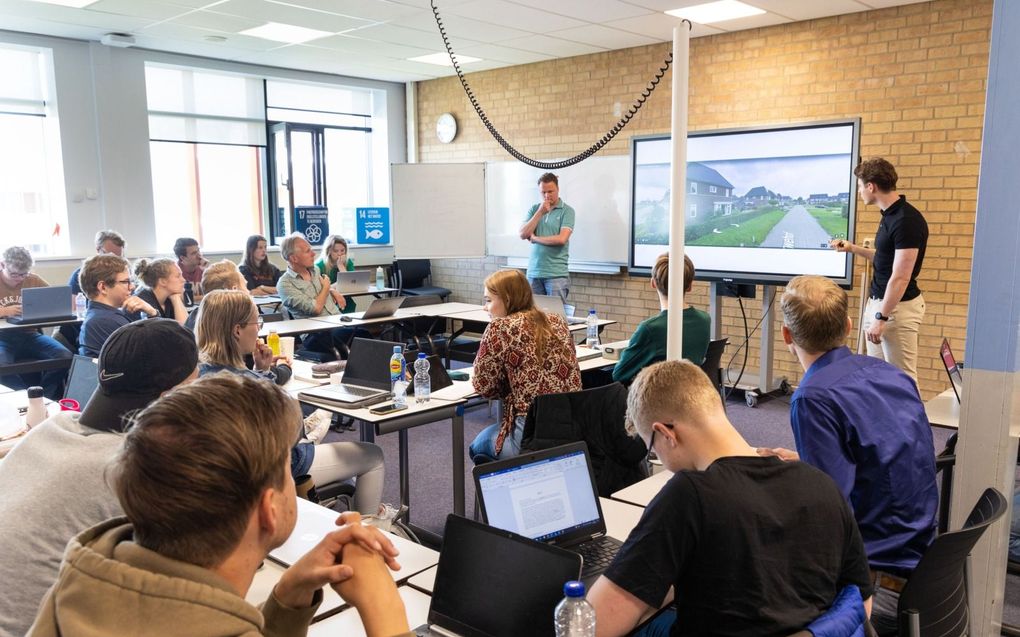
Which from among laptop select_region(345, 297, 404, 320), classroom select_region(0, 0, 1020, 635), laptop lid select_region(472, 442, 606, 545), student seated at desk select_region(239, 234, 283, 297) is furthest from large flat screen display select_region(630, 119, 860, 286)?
laptop lid select_region(472, 442, 606, 545)

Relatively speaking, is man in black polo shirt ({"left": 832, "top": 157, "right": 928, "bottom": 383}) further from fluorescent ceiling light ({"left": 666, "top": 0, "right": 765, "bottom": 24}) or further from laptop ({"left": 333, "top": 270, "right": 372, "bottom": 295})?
laptop ({"left": 333, "top": 270, "right": 372, "bottom": 295})

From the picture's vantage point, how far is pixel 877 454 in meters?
2.02

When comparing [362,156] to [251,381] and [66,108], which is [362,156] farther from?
[251,381]

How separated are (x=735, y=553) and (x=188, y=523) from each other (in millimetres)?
927

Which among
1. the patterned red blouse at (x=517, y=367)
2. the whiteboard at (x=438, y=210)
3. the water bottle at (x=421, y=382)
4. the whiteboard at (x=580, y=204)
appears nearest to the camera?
the patterned red blouse at (x=517, y=367)

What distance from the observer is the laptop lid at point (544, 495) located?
1.95 m

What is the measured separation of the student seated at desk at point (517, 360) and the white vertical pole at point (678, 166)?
0.88 metres

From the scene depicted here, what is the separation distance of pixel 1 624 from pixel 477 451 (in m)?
2.20

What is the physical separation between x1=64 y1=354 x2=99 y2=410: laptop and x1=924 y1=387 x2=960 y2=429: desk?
344 cm

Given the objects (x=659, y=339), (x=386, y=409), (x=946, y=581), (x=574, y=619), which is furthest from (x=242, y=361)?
(x=946, y=581)

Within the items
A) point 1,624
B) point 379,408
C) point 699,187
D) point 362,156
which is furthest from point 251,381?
point 362,156

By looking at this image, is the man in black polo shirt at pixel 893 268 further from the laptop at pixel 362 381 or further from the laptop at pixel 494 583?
the laptop at pixel 494 583

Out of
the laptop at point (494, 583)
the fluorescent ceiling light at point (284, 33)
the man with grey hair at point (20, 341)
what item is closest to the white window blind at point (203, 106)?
the fluorescent ceiling light at point (284, 33)

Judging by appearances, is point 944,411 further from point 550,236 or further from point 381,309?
point 550,236
